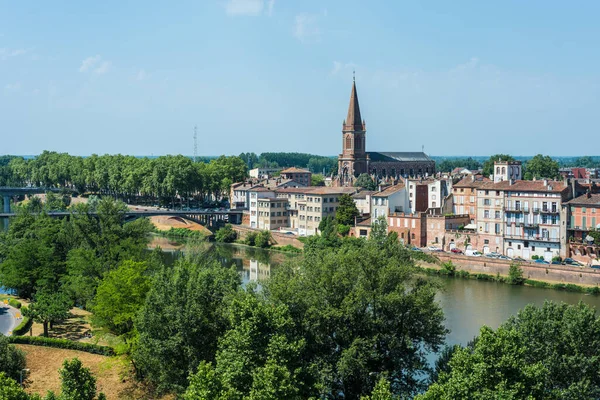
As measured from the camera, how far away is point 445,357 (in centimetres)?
2181

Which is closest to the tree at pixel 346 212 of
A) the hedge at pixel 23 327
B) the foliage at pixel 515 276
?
the foliage at pixel 515 276

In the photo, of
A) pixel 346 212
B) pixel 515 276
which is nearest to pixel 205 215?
pixel 346 212

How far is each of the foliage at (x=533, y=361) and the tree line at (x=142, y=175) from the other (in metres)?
66.1

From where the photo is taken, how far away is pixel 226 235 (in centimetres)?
6831

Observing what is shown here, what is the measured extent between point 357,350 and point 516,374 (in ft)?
16.4

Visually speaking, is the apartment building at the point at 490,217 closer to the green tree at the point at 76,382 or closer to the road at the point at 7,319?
the road at the point at 7,319

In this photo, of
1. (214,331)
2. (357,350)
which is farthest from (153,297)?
(357,350)

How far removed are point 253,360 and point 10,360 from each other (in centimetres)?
927

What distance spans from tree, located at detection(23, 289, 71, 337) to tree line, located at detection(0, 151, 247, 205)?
170ft

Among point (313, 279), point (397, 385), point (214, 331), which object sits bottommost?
point (397, 385)

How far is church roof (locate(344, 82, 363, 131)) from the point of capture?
101 metres

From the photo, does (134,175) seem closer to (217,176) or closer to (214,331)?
(217,176)

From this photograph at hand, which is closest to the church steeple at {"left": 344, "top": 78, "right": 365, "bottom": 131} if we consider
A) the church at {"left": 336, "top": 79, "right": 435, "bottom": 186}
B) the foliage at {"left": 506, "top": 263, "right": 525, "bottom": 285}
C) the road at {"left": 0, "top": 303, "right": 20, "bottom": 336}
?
the church at {"left": 336, "top": 79, "right": 435, "bottom": 186}

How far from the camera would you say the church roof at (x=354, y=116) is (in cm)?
10112
